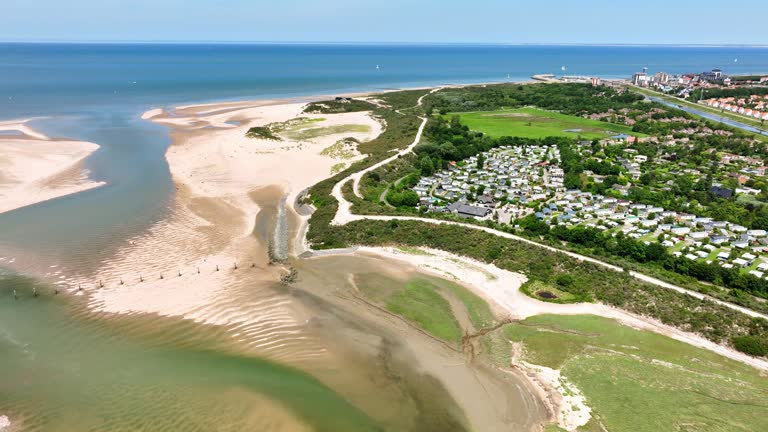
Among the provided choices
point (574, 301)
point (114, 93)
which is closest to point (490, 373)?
point (574, 301)

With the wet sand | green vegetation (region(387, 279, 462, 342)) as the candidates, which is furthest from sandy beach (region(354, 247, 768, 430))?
green vegetation (region(387, 279, 462, 342))

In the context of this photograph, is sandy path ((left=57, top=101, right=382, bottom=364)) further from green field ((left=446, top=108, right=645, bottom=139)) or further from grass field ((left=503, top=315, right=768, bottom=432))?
green field ((left=446, top=108, right=645, bottom=139))

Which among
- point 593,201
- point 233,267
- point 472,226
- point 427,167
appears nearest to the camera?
point 233,267

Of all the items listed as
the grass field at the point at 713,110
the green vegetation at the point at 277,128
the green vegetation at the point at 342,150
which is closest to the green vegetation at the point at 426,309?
the green vegetation at the point at 342,150

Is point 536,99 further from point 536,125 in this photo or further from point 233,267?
point 233,267

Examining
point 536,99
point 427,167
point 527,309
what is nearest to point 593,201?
point 427,167

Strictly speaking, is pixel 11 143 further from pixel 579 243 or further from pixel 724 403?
pixel 724 403

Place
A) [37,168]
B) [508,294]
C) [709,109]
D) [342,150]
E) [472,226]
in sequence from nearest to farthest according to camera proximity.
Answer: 1. [508,294]
2. [472,226]
3. [37,168]
4. [342,150]
5. [709,109]
